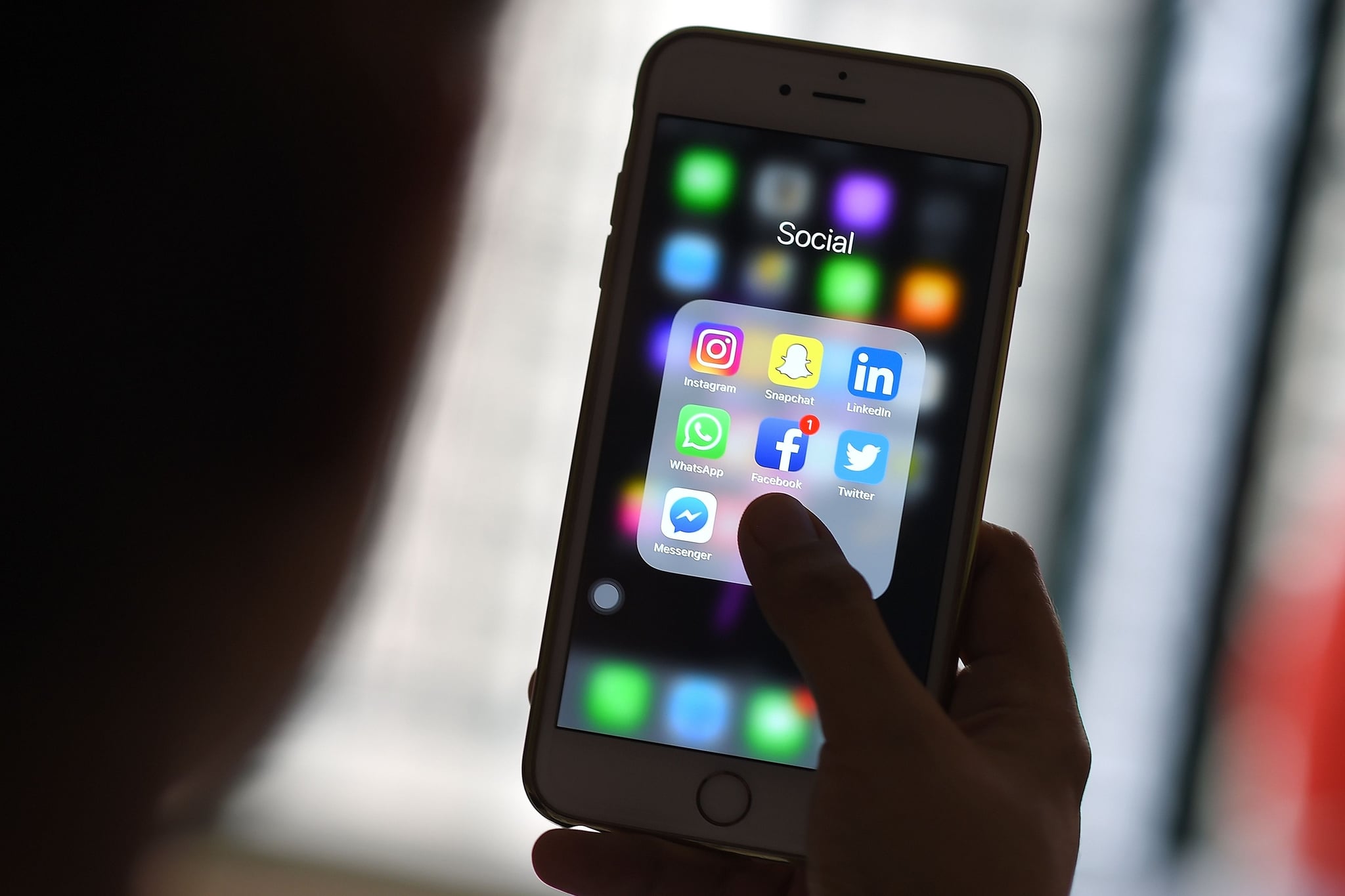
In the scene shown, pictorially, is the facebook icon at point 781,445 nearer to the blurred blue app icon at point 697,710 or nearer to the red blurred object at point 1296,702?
the blurred blue app icon at point 697,710

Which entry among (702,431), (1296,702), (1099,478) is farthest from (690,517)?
(1296,702)

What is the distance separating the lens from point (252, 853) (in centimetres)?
56

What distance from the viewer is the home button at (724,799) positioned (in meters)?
0.35

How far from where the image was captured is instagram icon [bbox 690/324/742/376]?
1.22ft

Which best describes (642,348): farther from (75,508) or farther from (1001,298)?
(75,508)

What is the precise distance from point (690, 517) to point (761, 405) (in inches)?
2.2

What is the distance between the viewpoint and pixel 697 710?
36 centimetres

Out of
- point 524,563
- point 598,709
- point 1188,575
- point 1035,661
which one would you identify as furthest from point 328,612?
point 1188,575

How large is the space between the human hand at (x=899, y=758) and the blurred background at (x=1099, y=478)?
0.24 metres

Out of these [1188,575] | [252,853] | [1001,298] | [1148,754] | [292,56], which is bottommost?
[252,853]

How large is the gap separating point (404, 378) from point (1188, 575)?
1.66ft

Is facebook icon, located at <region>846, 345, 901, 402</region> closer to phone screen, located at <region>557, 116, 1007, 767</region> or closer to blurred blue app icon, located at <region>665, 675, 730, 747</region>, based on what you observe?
phone screen, located at <region>557, 116, 1007, 767</region>

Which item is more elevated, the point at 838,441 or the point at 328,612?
the point at 838,441

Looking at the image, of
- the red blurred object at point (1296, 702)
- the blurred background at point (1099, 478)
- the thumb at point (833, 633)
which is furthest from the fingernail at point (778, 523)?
the red blurred object at point (1296, 702)
